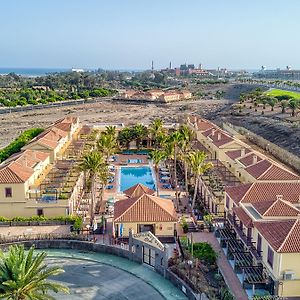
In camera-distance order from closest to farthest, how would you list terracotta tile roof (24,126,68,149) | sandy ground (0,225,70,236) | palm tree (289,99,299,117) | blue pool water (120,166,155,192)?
sandy ground (0,225,70,236) < terracotta tile roof (24,126,68,149) < blue pool water (120,166,155,192) < palm tree (289,99,299,117)

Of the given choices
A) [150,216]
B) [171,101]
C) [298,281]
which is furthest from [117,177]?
[171,101]

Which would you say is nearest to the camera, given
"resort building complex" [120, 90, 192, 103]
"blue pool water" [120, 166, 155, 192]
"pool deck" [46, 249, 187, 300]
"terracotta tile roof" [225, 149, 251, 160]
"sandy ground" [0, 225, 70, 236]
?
"pool deck" [46, 249, 187, 300]

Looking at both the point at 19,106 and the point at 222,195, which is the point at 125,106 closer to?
the point at 19,106

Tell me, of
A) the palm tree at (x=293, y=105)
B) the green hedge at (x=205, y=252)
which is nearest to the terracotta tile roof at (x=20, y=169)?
the green hedge at (x=205, y=252)

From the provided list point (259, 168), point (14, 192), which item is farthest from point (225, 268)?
point (14, 192)

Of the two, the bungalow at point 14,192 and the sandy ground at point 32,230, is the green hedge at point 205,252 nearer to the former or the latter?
the sandy ground at point 32,230

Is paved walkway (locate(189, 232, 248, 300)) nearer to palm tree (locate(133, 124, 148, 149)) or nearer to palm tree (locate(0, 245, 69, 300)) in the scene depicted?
palm tree (locate(0, 245, 69, 300))

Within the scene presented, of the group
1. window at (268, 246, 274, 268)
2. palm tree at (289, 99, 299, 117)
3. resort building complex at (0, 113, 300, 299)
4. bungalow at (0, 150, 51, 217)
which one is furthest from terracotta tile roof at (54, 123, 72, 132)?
palm tree at (289, 99, 299, 117)
